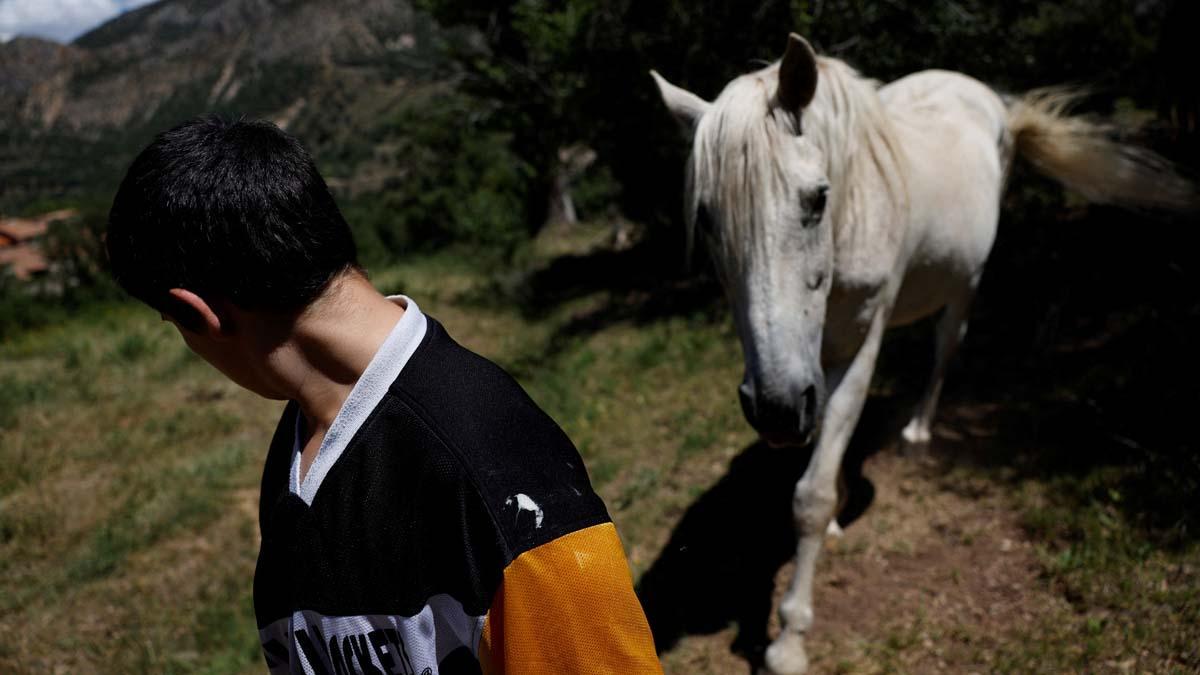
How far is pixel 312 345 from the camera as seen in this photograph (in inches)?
40.6

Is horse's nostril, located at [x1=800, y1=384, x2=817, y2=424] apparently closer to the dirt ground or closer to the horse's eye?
the horse's eye

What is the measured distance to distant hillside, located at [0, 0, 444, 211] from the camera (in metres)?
75.8

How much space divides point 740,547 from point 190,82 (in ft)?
522

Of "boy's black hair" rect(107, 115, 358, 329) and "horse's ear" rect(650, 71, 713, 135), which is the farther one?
"horse's ear" rect(650, 71, 713, 135)

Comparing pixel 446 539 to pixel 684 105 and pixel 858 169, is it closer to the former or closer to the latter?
pixel 684 105

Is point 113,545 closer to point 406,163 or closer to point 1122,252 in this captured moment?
point 1122,252

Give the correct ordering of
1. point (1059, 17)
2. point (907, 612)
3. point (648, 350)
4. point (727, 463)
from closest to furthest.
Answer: point (907, 612)
point (727, 463)
point (648, 350)
point (1059, 17)

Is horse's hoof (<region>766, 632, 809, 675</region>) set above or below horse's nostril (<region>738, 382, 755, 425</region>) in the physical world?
below

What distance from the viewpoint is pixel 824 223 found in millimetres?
2119

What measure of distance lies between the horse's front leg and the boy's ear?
→ 2072mm

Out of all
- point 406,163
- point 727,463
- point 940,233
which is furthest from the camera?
point 406,163

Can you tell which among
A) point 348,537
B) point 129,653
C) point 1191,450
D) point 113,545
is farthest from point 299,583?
point 113,545

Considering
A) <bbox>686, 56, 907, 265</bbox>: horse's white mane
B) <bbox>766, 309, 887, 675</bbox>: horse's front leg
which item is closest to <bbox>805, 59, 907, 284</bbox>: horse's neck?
<bbox>686, 56, 907, 265</bbox>: horse's white mane

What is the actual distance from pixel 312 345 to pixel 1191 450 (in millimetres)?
3608
